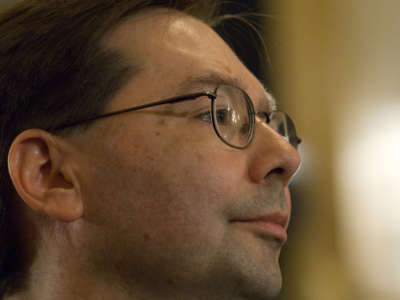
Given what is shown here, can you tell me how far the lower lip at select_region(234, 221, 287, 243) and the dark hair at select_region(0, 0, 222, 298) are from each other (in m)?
0.40

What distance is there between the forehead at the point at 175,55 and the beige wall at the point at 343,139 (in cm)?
135

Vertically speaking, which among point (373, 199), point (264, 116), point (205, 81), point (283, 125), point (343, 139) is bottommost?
point (373, 199)

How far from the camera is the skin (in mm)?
962

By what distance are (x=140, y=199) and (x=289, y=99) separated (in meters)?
1.75

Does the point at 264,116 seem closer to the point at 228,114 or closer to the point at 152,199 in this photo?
the point at 228,114

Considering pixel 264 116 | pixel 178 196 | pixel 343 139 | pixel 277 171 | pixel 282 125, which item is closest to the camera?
pixel 178 196

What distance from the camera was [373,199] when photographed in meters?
2.35

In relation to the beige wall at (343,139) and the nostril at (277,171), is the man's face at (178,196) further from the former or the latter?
→ the beige wall at (343,139)

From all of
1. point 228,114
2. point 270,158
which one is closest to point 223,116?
point 228,114

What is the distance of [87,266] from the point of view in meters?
1.02

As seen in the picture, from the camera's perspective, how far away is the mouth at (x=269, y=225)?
0.99 meters

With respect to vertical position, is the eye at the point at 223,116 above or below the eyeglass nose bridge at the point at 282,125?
above

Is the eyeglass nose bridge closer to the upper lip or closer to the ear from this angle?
the upper lip

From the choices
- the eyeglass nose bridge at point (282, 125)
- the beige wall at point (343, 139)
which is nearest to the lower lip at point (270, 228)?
the eyeglass nose bridge at point (282, 125)
